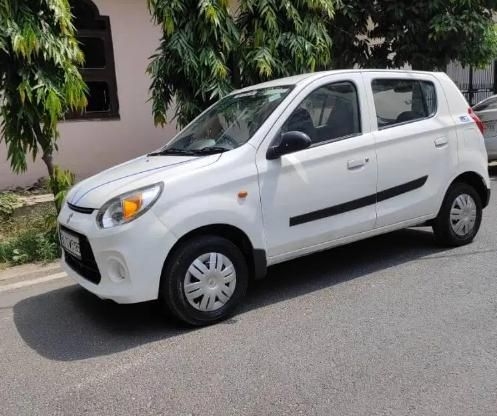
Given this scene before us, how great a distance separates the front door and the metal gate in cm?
1238

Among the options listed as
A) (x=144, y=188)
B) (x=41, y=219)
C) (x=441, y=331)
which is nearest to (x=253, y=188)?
(x=144, y=188)

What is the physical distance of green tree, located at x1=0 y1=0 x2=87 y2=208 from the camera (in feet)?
17.3

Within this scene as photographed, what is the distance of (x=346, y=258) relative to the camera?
5.43 metres

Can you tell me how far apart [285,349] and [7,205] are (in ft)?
16.2

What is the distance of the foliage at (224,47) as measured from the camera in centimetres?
637

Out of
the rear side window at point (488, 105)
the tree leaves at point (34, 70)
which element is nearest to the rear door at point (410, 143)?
the tree leaves at point (34, 70)

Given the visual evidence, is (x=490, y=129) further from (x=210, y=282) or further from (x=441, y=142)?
(x=210, y=282)

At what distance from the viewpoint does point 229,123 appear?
4.64 m

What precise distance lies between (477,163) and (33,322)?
165 inches

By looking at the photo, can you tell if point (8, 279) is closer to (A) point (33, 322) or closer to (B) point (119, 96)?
(A) point (33, 322)

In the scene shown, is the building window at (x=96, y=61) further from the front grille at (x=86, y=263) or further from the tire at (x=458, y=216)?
the tire at (x=458, y=216)

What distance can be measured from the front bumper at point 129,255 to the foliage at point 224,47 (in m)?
3.10

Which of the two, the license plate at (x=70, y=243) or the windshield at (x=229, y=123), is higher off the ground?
the windshield at (x=229, y=123)

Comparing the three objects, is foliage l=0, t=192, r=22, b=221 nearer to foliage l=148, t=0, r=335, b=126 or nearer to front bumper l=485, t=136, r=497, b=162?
foliage l=148, t=0, r=335, b=126
